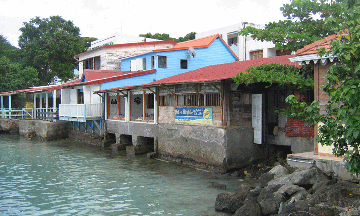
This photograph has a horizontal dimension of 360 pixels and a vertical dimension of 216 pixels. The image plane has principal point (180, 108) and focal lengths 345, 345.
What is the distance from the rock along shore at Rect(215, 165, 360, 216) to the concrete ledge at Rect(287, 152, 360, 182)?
0.81 feet

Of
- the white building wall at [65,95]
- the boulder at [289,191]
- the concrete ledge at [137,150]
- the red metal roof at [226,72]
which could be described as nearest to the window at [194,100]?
the red metal roof at [226,72]

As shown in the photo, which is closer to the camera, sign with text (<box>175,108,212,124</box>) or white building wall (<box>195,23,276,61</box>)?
sign with text (<box>175,108,212,124</box>)

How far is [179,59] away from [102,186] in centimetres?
1327

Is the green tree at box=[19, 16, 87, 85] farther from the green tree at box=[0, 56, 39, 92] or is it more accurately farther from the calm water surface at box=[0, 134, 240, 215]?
the calm water surface at box=[0, 134, 240, 215]

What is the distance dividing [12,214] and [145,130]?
1056 cm

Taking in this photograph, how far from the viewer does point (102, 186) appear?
12758mm

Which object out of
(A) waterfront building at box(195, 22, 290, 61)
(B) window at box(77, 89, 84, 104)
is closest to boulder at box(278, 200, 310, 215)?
(A) waterfront building at box(195, 22, 290, 61)

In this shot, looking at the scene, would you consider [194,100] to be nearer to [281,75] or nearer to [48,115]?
[281,75]

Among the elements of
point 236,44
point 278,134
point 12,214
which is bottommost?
point 12,214

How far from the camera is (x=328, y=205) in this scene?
295 inches

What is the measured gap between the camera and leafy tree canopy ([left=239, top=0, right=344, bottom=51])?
13.0m

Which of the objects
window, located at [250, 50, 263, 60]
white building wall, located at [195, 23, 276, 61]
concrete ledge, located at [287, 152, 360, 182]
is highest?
white building wall, located at [195, 23, 276, 61]

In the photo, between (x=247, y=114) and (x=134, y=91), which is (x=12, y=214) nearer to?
(x=247, y=114)

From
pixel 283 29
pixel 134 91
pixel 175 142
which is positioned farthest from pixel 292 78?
pixel 134 91
